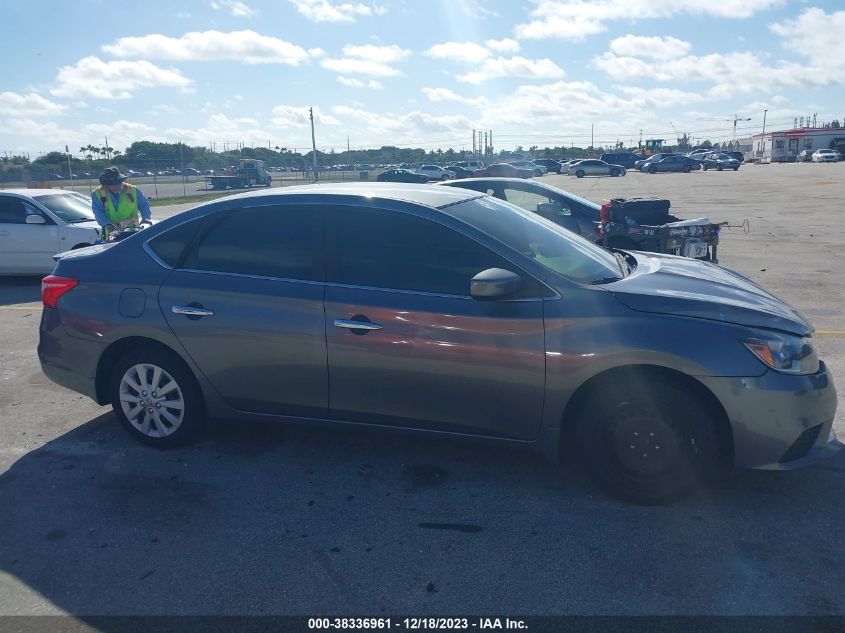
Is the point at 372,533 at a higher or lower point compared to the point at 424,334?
lower

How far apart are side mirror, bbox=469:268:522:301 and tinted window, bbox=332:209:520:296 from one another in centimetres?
14

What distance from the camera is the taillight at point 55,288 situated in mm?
4828

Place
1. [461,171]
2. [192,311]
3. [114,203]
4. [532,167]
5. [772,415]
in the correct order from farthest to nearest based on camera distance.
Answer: [532,167]
[461,171]
[114,203]
[192,311]
[772,415]

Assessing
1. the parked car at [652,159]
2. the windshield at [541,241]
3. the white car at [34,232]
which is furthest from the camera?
the parked car at [652,159]

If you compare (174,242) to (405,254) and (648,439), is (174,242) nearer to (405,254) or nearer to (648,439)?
(405,254)

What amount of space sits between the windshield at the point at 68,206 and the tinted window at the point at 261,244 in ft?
26.8

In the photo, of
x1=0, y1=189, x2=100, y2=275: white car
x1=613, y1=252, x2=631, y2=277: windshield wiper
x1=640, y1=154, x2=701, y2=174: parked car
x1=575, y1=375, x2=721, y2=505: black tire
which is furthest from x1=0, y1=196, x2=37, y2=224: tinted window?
x1=640, y1=154, x2=701, y2=174: parked car

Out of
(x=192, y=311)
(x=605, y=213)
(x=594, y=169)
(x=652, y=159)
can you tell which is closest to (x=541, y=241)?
(x=192, y=311)

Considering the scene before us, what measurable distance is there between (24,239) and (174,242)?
8.15 meters

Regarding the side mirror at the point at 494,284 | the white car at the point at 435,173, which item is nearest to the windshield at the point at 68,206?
the side mirror at the point at 494,284

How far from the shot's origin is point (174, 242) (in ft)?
15.4

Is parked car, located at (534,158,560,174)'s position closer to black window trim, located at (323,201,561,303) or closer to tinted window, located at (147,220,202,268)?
tinted window, located at (147,220,202,268)

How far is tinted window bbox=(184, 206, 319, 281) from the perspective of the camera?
4.38 metres

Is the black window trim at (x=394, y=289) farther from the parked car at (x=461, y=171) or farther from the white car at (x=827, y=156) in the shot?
the white car at (x=827, y=156)
